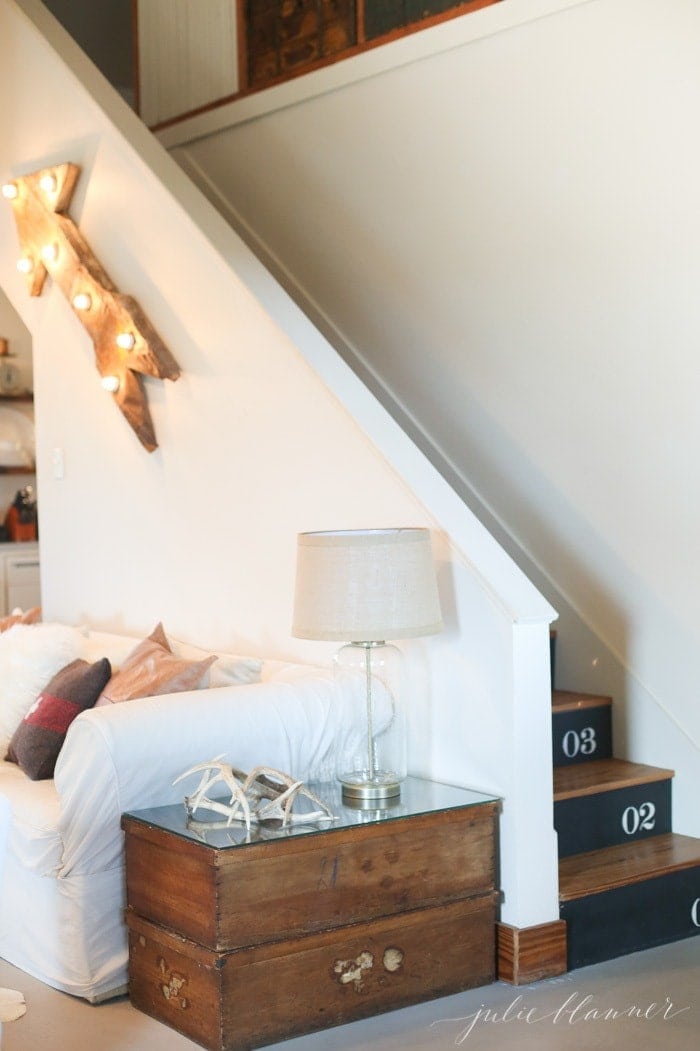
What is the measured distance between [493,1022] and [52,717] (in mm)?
Answer: 1438

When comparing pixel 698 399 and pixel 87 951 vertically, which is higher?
pixel 698 399

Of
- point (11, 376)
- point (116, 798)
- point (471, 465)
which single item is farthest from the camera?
point (11, 376)

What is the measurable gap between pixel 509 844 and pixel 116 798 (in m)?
0.95

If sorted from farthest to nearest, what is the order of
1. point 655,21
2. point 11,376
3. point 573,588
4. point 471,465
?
point 11,376
point 471,465
point 573,588
point 655,21

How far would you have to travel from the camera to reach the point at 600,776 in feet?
11.8

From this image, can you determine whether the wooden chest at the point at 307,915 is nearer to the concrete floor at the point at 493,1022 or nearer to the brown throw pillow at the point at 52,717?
the concrete floor at the point at 493,1022

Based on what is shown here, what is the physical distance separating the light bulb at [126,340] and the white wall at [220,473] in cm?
10

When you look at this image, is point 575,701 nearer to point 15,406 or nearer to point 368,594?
point 368,594

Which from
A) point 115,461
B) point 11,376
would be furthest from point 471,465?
point 11,376

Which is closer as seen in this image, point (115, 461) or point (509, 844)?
point (509, 844)

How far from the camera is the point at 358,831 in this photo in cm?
281

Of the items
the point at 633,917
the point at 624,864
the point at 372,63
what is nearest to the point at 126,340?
the point at 372,63

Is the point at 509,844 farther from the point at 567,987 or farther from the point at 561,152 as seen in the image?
the point at 561,152

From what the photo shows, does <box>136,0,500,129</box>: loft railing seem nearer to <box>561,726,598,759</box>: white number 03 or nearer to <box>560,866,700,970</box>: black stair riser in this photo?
<box>561,726,598,759</box>: white number 03
